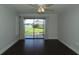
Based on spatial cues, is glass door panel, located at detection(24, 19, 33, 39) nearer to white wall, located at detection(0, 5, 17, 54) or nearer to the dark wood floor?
the dark wood floor

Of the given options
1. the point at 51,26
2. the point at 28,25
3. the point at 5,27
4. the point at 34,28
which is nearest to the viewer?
the point at 5,27

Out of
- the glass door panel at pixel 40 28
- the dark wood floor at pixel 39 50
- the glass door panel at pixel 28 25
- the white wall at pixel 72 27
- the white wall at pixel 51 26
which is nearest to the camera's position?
the dark wood floor at pixel 39 50

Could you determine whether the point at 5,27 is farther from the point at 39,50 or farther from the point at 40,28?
the point at 40,28

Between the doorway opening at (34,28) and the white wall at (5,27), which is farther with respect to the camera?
the doorway opening at (34,28)

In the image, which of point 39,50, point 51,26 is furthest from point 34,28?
point 39,50

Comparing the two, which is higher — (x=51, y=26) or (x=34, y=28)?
(x=51, y=26)

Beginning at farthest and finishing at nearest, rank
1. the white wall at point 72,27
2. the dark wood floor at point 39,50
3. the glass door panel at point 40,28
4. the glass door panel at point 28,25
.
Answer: the glass door panel at point 40,28 < the glass door panel at point 28,25 < the white wall at point 72,27 < the dark wood floor at point 39,50

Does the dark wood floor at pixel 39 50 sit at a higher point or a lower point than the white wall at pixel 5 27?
lower

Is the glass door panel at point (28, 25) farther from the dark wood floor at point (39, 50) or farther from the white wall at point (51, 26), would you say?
the dark wood floor at point (39, 50)

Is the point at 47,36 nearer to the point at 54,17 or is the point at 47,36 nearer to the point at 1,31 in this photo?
the point at 54,17

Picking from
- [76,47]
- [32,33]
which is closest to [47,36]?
[32,33]

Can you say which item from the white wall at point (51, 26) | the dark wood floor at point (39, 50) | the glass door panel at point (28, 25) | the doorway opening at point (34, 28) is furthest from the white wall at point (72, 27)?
the glass door panel at point (28, 25)

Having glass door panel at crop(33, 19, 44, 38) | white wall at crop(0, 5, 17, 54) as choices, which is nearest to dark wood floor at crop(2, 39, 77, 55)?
white wall at crop(0, 5, 17, 54)
